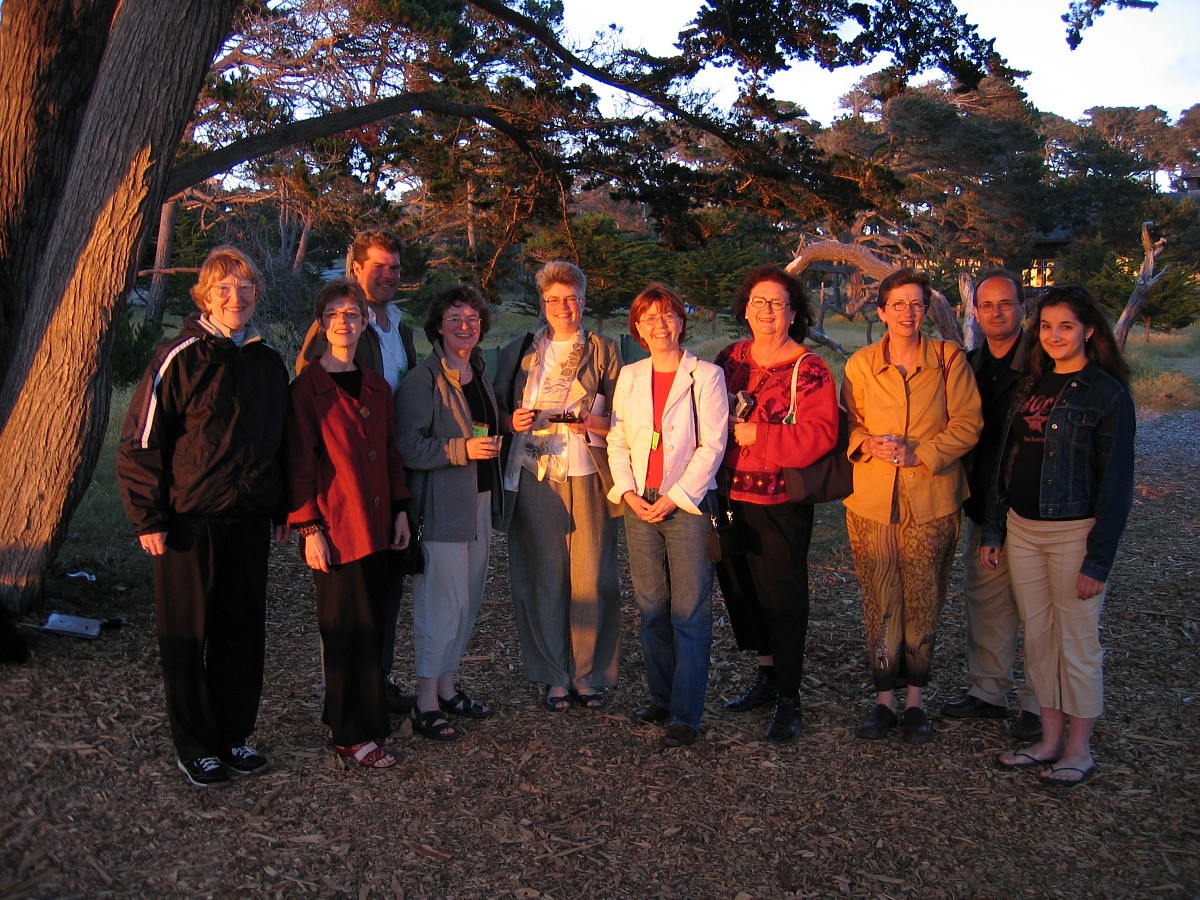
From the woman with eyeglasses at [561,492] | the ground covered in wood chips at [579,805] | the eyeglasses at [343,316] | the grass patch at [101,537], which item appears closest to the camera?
the ground covered in wood chips at [579,805]

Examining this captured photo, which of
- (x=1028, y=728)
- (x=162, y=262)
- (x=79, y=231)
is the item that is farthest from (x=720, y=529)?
(x=162, y=262)

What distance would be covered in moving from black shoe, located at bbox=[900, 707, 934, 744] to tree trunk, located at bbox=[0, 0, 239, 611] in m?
4.22

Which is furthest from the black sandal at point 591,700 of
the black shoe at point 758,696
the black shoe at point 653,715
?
the black shoe at point 758,696

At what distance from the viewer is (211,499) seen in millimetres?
3566

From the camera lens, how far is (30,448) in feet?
16.2

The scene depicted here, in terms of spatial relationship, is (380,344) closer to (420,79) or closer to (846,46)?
(846,46)

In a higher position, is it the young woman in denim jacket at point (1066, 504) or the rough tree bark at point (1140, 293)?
the rough tree bark at point (1140, 293)

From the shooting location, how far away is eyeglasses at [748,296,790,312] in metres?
4.28

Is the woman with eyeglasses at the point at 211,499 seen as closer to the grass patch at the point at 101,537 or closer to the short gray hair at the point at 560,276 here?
the short gray hair at the point at 560,276

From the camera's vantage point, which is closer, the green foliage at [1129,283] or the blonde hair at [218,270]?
the blonde hair at [218,270]

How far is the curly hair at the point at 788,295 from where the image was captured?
4312mm

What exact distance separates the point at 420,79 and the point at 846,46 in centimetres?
400

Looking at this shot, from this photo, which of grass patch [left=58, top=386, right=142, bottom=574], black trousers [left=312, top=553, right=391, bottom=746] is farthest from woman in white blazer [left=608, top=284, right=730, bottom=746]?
grass patch [left=58, top=386, right=142, bottom=574]

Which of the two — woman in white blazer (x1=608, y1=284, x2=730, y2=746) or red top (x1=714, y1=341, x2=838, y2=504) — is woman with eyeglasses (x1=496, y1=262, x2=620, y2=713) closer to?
woman in white blazer (x1=608, y1=284, x2=730, y2=746)
